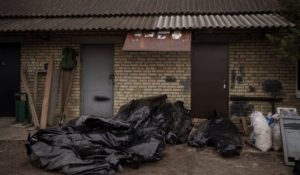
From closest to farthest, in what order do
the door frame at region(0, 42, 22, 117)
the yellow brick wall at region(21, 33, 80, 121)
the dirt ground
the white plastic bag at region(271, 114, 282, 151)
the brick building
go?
the dirt ground
the white plastic bag at region(271, 114, 282, 151)
the brick building
the yellow brick wall at region(21, 33, 80, 121)
the door frame at region(0, 42, 22, 117)

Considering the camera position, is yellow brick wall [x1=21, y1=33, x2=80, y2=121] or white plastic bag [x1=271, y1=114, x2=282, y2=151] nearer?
white plastic bag [x1=271, y1=114, x2=282, y2=151]

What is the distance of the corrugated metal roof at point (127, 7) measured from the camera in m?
7.75

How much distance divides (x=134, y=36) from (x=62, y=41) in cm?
232

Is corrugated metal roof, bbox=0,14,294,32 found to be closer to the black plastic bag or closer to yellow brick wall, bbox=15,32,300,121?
yellow brick wall, bbox=15,32,300,121

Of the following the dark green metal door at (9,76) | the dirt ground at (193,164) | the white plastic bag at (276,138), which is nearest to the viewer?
the dirt ground at (193,164)

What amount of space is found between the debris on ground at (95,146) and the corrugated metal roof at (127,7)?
3.51 meters

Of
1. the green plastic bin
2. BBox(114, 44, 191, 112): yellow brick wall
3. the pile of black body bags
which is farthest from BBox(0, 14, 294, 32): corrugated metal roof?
the pile of black body bags

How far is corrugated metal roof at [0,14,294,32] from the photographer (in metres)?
6.51

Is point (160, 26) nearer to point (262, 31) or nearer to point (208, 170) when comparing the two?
point (262, 31)

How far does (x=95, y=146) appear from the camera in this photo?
15.4 feet

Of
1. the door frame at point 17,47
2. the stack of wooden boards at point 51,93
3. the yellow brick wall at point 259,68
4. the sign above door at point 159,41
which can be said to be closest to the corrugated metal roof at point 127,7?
the door frame at point 17,47

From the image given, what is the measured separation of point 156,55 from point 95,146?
3.54m

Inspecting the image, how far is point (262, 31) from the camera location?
7.15 metres

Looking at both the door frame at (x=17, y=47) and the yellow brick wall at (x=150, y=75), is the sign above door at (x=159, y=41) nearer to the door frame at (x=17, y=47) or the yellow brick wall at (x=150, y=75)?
the yellow brick wall at (x=150, y=75)
